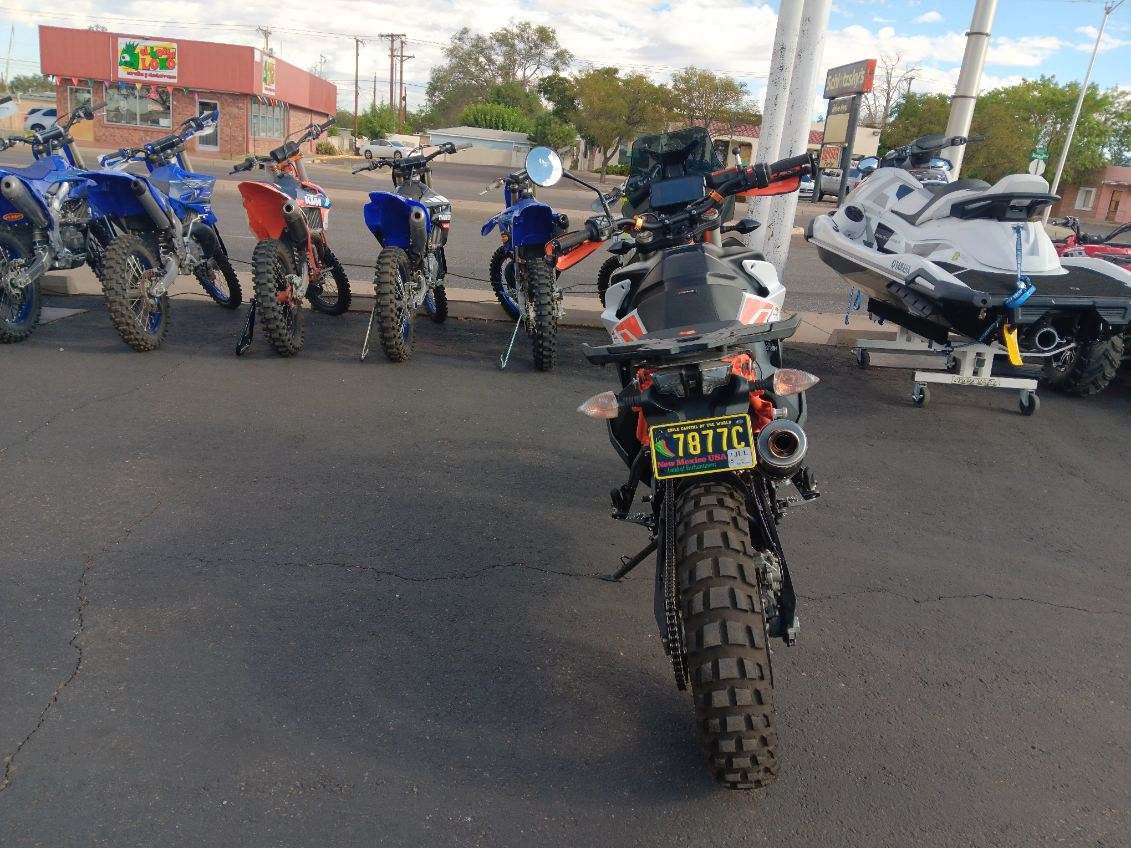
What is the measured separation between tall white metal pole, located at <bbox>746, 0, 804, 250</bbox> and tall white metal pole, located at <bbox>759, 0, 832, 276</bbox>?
0.27 feet

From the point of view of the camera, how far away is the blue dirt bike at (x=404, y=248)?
6.89 m

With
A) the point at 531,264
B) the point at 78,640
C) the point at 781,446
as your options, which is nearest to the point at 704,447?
the point at 781,446

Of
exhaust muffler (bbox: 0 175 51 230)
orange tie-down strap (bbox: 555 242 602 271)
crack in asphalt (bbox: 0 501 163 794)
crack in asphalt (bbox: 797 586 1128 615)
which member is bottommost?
crack in asphalt (bbox: 0 501 163 794)

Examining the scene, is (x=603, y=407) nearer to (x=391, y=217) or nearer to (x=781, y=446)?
(x=781, y=446)

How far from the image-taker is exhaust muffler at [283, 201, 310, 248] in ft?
22.6

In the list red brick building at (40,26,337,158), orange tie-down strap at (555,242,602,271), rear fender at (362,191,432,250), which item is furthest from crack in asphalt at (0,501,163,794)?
red brick building at (40,26,337,158)

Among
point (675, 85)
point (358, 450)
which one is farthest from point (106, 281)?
point (675, 85)

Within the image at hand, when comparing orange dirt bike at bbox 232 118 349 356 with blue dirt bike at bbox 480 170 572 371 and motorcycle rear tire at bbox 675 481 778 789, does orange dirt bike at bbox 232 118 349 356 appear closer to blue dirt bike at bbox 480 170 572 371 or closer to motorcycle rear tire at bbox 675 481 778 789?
blue dirt bike at bbox 480 170 572 371

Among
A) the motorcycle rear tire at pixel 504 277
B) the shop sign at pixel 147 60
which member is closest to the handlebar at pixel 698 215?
the motorcycle rear tire at pixel 504 277

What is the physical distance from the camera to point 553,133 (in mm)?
68625

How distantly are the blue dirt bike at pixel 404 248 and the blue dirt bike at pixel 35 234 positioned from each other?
8.16 feet

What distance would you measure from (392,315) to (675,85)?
184ft

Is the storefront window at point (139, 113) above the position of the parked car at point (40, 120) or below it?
below

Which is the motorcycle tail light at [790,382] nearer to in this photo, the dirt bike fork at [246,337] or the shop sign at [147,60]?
the dirt bike fork at [246,337]
